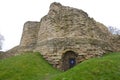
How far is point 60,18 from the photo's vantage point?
31016 mm

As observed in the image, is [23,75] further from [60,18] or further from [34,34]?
[34,34]

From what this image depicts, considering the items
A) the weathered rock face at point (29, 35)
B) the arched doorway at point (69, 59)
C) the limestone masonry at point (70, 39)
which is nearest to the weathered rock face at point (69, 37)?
the limestone masonry at point (70, 39)

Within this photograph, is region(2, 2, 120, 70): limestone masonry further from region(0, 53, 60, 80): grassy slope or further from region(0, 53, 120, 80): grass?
region(0, 53, 120, 80): grass

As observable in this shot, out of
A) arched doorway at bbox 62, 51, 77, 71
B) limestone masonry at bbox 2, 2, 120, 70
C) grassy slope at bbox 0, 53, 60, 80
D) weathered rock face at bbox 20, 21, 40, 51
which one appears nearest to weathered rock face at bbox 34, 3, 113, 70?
limestone masonry at bbox 2, 2, 120, 70

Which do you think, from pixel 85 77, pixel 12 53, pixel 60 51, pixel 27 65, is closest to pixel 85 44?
pixel 60 51

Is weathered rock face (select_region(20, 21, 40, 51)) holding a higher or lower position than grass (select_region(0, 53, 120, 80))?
higher

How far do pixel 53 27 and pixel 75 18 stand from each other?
288cm

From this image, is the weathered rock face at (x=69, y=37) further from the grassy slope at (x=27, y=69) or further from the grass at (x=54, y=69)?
the grass at (x=54, y=69)

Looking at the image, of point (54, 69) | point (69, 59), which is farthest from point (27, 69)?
point (69, 59)

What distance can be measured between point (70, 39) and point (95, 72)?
29.5ft

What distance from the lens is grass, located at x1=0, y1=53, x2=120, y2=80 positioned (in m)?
20.5

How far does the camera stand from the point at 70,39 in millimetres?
29375

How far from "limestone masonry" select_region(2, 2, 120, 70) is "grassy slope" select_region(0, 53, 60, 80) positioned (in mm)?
1813

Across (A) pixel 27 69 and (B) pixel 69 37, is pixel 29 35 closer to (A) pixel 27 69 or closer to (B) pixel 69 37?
(B) pixel 69 37
